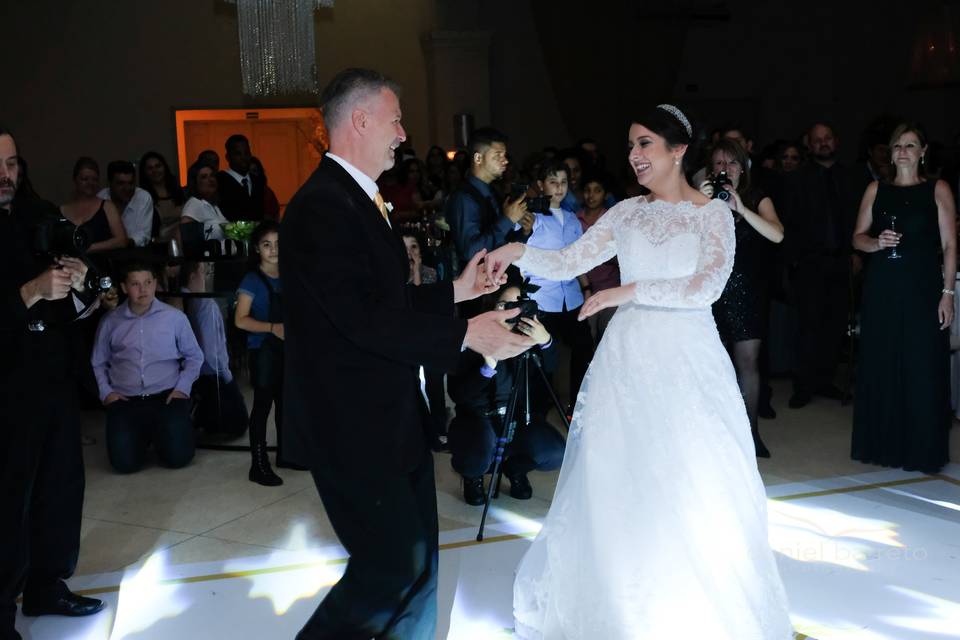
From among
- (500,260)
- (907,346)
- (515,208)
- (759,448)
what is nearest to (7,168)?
(500,260)

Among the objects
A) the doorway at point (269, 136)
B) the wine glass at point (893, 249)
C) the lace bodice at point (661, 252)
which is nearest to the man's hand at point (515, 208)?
the lace bodice at point (661, 252)

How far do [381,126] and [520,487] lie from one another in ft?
7.87

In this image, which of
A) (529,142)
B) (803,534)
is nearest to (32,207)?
(803,534)

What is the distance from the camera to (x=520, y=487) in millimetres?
4418

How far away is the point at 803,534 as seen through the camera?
12.7 feet

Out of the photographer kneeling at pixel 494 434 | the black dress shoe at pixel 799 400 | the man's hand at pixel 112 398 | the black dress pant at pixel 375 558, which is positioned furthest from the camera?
the black dress shoe at pixel 799 400

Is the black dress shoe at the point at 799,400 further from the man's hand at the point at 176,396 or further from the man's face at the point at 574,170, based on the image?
the man's hand at the point at 176,396

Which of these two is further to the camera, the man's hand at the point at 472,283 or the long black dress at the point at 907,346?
the long black dress at the point at 907,346

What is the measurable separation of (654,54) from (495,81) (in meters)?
1.83

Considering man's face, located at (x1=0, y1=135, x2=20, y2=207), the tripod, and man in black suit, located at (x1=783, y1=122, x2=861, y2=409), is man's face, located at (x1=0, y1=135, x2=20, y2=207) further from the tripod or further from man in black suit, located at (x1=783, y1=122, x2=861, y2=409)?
man in black suit, located at (x1=783, y1=122, x2=861, y2=409)

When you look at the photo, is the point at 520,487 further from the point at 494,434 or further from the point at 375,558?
the point at 375,558

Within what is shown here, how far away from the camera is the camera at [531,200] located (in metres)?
4.63

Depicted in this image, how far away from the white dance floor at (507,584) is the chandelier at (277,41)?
4812 mm

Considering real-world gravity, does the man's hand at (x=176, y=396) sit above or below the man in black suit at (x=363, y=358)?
below
